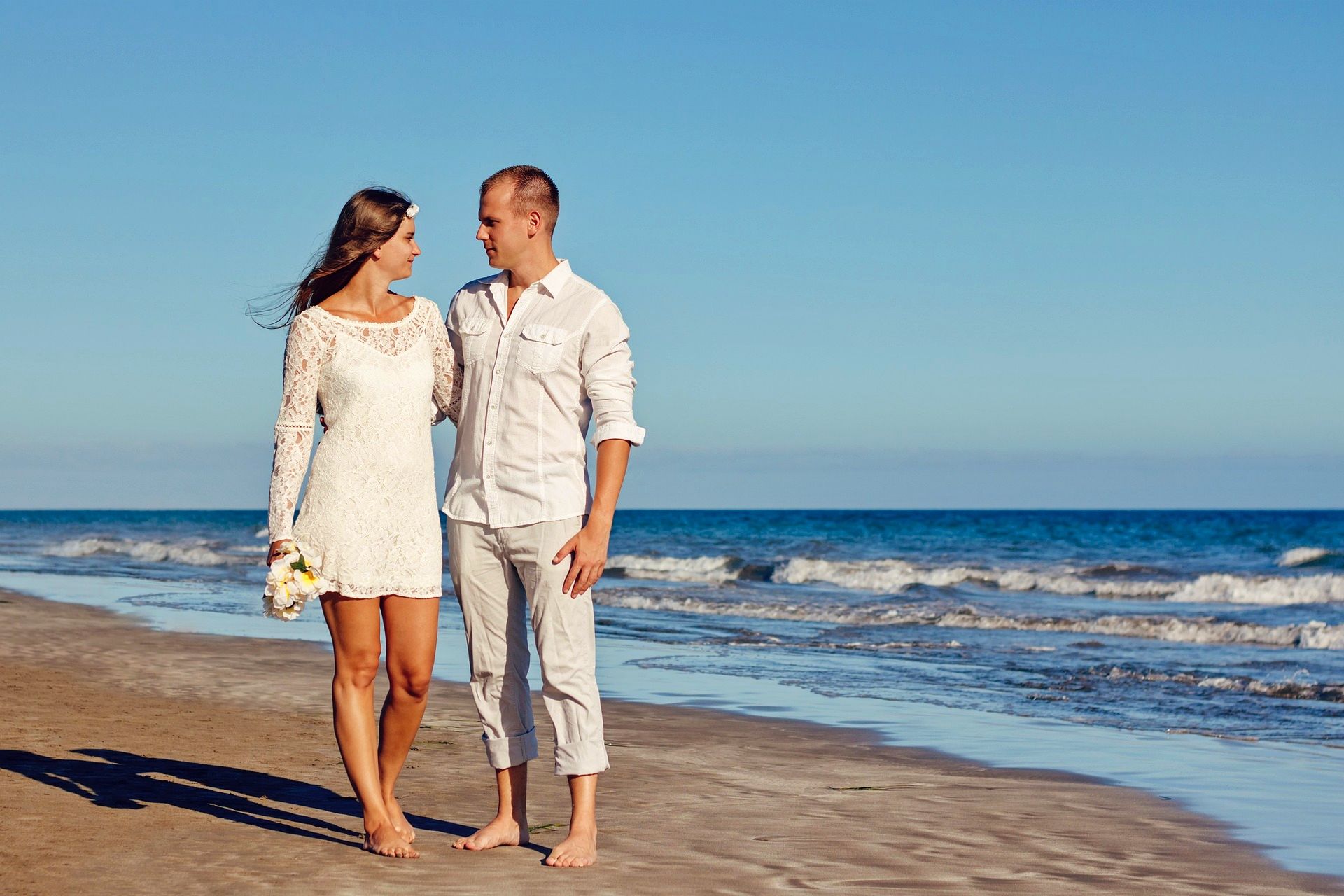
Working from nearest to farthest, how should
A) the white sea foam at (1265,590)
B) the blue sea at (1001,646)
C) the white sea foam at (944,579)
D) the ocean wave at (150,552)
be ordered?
the blue sea at (1001,646)
the white sea foam at (1265,590)
the white sea foam at (944,579)
the ocean wave at (150,552)

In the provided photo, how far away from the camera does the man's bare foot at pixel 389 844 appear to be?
379 cm

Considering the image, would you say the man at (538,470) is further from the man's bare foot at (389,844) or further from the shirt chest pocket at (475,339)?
the man's bare foot at (389,844)

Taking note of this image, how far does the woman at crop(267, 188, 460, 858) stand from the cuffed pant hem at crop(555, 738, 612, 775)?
0.46 m

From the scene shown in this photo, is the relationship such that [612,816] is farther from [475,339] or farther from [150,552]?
[150,552]

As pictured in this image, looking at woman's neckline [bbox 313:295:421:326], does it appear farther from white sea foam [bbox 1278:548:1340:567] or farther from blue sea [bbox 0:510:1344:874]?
white sea foam [bbox 1278:548:1340:567]

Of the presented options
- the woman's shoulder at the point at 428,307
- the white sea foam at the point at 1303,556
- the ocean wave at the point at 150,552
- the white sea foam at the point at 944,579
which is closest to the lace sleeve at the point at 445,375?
the woman's shoulder at the point at 428,307

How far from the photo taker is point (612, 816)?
15.3 feet

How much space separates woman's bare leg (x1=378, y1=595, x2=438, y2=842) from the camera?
3756 millimetres

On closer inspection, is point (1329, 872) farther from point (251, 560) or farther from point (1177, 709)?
point (251, 560)

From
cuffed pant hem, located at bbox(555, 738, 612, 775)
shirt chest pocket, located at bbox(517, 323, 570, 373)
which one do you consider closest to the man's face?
shirt chest pocket, located at bbox(517, 323, 570, 373)

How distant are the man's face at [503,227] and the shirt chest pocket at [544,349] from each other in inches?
9.4

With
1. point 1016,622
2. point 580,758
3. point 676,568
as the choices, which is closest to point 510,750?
point 580,758

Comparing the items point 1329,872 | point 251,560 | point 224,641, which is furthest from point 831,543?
point 1329,872

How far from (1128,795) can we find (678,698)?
11.4 ft
